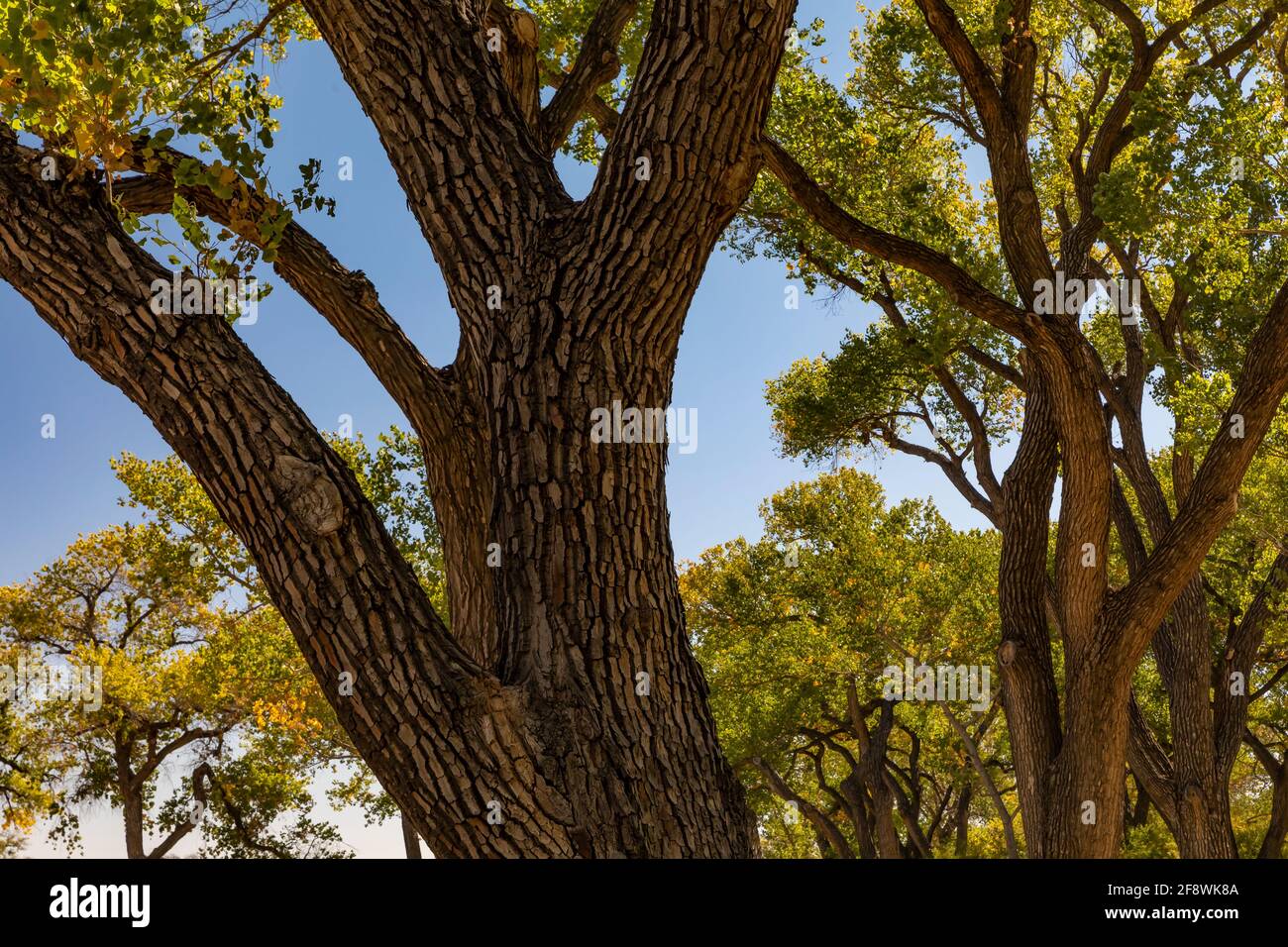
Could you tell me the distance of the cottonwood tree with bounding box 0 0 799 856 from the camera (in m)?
2.71

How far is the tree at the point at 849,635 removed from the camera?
16.1m

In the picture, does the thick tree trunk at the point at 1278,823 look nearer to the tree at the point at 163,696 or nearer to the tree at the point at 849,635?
the tree at the point at 849,635

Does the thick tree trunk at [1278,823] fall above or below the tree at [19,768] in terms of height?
below

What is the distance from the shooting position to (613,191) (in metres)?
3.17

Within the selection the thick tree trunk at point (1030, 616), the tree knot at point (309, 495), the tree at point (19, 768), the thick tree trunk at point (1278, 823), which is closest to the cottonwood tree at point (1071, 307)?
the thick tree trunk at point (1030, 616)

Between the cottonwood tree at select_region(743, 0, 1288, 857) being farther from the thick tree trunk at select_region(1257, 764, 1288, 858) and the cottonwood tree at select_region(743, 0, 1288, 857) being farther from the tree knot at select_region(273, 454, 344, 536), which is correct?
the thick tree trunk at select_region(1257, 764, 1288, 858)

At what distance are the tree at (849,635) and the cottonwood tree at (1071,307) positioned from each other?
4.03 metres

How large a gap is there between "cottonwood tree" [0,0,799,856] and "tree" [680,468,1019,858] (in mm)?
13133

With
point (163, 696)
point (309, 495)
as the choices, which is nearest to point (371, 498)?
point (163, 696)

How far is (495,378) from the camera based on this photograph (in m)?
3.17

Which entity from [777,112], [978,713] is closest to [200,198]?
[777,112]

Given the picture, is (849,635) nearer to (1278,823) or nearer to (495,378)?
(1278,823)
